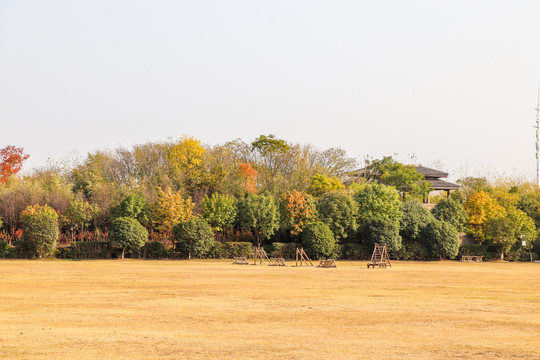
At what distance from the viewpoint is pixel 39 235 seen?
46.8 metres

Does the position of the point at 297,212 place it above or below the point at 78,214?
above

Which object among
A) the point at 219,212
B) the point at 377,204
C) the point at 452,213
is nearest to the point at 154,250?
the point at 219,212

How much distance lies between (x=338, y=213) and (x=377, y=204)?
14.2 feet

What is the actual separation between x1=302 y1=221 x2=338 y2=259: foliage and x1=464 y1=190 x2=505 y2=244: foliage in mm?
18084

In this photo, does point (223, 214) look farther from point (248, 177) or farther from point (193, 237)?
point (248, 177)

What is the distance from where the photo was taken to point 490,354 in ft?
40.2

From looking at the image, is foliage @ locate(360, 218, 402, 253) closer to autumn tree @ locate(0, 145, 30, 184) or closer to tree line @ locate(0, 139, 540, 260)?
tree line @ locate(0, 139, 540, 260)

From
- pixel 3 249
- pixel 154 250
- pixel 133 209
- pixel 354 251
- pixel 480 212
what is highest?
pixel 480 212

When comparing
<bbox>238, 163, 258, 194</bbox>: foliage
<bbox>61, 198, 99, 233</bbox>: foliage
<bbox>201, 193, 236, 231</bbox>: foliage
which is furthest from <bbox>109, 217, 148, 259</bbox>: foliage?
<bbox>238, 163, 258, 194</bbox>: foliage

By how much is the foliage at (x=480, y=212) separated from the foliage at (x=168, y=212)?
29019mm

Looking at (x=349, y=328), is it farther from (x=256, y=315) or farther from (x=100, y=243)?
(x=100, y=243)

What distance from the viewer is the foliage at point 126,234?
4897cm

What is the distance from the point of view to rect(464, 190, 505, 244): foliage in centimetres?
6406

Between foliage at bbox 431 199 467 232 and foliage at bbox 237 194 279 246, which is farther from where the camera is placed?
foliage at bbox 431 199 467 232
